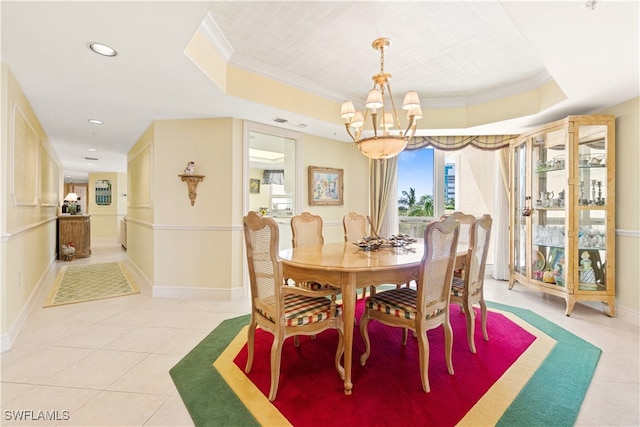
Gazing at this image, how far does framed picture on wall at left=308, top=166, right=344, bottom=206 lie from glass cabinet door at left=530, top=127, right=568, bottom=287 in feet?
8.79

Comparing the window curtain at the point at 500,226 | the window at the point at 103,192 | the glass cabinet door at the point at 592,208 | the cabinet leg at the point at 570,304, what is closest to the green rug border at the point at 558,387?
the cabinet leg at the point at 570,304

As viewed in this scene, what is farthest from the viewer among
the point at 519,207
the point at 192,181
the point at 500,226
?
the point at 500,226

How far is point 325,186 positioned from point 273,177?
1.81 meters

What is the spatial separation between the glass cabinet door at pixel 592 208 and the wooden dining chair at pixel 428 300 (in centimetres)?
228

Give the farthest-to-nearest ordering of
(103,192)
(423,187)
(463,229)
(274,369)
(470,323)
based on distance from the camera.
A: (103,192) < (423,187) < (463,229) < (470,323) < (274,369)

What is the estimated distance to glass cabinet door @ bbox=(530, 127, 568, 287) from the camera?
3619 mm

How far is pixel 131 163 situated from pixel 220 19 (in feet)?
15.3

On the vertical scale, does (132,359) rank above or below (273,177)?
below

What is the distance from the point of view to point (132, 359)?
93.4 inches

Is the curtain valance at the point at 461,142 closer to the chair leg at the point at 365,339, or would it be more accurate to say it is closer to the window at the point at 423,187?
the window at the point at 423,187

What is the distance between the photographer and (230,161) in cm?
400

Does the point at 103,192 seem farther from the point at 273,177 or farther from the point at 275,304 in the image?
the point at 275,304

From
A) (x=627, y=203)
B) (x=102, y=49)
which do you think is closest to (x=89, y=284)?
(x=102, y=49)

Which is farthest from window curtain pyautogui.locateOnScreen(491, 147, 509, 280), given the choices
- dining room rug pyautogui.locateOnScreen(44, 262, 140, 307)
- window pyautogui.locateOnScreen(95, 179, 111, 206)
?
window pyautogui.locateOnScreen(95, 179, 111, 206)
